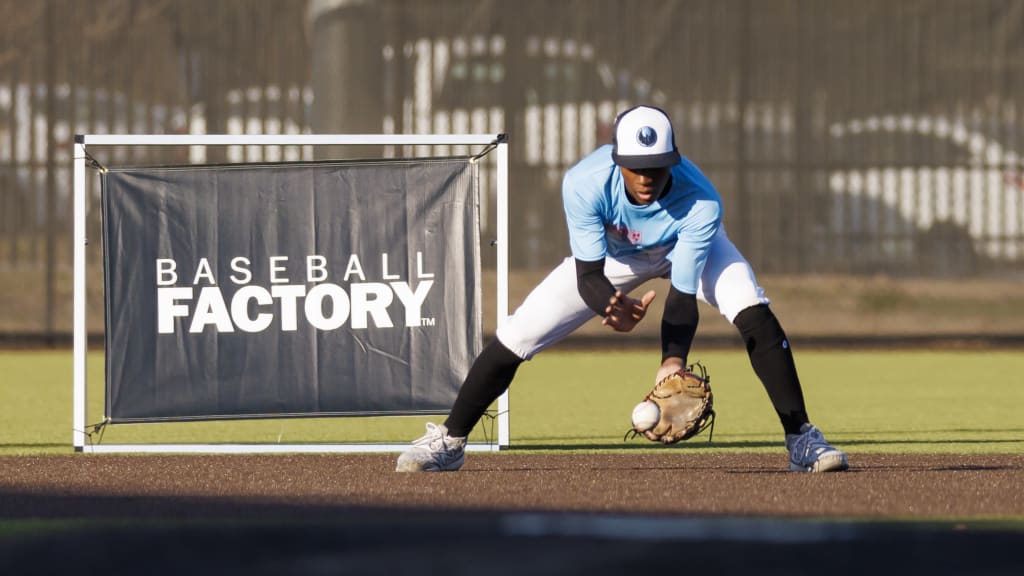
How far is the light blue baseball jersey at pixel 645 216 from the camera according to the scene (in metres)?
7.57

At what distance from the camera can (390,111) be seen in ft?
59.5

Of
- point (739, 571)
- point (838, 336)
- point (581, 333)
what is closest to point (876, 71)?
point (838, 336)

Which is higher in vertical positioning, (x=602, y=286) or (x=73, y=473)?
(x=602, y=286)

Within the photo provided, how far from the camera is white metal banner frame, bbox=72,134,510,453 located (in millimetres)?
9078

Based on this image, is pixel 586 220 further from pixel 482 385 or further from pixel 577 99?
pixel 577 99

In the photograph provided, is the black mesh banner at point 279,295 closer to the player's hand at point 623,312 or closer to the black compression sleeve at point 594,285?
the black compression sleeve at point 594,285

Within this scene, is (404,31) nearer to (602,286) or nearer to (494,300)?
(494,300)

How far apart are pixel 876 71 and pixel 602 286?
1188cm

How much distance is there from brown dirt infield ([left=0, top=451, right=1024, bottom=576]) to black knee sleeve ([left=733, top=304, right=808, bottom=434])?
30 cm

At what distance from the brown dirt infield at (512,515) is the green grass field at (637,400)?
3.54 feet

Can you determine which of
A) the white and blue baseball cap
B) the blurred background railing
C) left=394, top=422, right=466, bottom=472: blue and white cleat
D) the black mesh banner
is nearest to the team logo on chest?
the white and blue baseball cap

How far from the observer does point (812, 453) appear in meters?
7.84

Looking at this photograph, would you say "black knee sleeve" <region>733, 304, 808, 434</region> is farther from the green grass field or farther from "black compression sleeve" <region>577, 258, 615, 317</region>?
the green grass field

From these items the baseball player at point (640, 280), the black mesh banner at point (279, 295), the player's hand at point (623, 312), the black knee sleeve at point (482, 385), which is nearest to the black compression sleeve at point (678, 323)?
the baseball player at point (640, 280)
